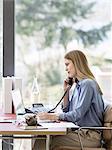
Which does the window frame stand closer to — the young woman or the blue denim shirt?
the young woman

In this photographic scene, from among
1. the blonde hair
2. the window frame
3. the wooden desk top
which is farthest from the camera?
the window frame

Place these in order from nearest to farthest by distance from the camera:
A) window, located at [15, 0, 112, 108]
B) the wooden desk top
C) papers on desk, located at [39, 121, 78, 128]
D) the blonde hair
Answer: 1. the wooden desk top
2. papers on desk, located at [39, 121, 78, 128]
3. the blonde hair
4. window, located at [15, 0, 112, 108]

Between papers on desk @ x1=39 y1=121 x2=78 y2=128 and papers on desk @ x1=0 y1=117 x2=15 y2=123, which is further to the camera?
papers on desk @ x1=0 y1=117 x2=15 y2=123

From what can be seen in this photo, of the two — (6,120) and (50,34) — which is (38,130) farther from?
(50,34)

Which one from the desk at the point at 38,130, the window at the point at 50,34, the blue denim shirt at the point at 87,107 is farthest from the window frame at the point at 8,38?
the window at the point at 50,34

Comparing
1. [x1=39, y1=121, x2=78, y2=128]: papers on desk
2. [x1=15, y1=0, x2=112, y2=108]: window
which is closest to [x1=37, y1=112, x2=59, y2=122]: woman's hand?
[x1=39, y1=121, x2=78, y2=128]: papers on desk

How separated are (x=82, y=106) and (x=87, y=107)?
43 mm

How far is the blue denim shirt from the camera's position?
3.00 metres

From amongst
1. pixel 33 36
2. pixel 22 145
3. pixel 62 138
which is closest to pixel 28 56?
pixel 33 36

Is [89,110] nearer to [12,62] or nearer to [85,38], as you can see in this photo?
[12,62]

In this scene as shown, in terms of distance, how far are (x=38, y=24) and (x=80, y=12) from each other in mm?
801

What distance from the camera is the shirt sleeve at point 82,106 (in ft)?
9.81

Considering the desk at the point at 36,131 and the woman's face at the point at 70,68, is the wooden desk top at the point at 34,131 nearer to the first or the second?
the desk at the point at 36,131

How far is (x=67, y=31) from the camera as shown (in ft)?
22.3
